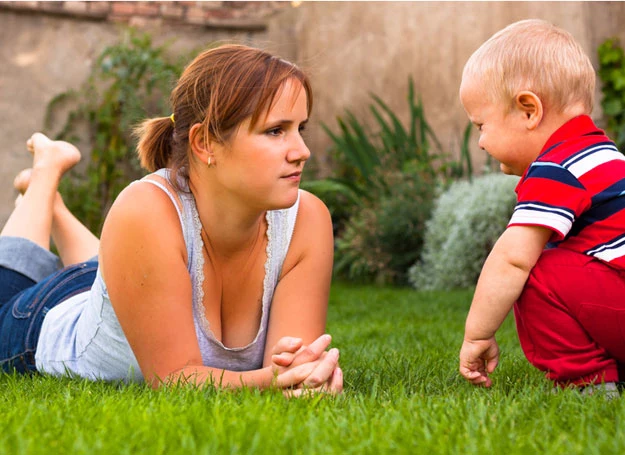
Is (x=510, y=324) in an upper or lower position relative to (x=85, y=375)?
lower

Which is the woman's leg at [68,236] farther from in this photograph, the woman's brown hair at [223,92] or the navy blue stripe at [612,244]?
the navy blue stripe at [612,244]

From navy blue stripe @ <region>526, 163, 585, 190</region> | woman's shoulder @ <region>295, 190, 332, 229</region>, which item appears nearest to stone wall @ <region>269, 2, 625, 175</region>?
woman's shoulder @ <region>295, 190, 332, 229</region>

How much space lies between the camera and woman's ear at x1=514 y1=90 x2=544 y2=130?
2.27 meters

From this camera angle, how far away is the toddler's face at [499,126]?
233 centimetres

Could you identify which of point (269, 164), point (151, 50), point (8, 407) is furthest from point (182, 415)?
point (151, 50)

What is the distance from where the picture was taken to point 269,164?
2.40m

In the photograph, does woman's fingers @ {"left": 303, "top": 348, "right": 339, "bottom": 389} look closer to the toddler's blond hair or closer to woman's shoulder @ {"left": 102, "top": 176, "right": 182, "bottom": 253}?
woman's shoulder @ {"left": 102, "top": 176, "right": 182, "bottom": 253}

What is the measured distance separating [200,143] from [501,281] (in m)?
0.99

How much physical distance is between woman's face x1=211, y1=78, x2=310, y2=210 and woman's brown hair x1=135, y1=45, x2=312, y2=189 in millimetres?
27

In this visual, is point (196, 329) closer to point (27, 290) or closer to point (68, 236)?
point (27, 290)

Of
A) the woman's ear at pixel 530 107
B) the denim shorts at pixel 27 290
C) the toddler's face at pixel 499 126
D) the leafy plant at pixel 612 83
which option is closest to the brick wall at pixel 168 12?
the leafy plant at pixel 612 83

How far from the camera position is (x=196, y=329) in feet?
8.55

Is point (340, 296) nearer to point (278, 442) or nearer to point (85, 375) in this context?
point (85, 375)

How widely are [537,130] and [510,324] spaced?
107 inches
